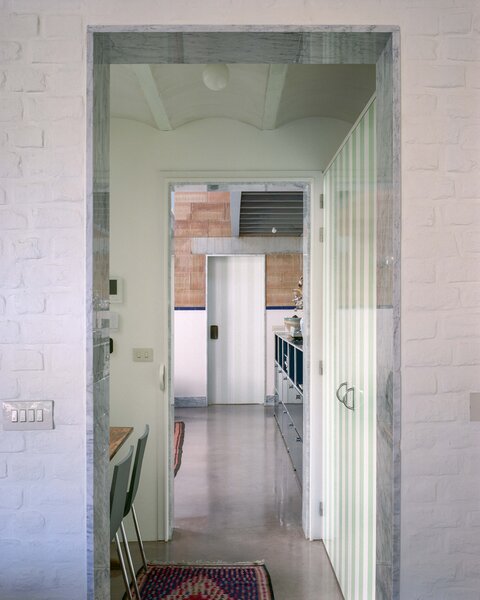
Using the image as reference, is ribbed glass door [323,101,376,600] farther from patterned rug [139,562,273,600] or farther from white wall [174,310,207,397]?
white wall [174,310,207,397]

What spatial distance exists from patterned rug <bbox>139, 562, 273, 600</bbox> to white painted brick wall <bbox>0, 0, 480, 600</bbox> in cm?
134

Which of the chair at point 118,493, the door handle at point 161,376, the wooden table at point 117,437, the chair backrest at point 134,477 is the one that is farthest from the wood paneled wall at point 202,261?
the chair at point 118,493

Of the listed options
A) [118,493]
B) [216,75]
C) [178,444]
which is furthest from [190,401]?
[216,75]

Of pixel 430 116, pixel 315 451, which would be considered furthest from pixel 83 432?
pixel 315 451

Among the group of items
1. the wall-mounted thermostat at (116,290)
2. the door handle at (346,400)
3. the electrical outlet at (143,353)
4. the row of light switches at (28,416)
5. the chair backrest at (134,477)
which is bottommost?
the chair backrest at (134,477)

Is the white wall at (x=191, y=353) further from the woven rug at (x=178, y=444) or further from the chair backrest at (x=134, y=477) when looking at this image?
the chair backrest at (x=134, y=477)

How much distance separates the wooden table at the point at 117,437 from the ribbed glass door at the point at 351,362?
1120 mm

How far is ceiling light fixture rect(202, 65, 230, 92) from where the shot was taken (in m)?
2.58

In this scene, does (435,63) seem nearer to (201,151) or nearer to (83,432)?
(83,432)

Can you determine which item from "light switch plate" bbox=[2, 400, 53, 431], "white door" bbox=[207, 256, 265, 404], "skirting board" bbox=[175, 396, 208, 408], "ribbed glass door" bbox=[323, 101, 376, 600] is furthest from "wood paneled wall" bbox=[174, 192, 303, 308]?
"light switch plate" bbox=[2, 400, 53, 431]

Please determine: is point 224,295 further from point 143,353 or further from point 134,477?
point 134,477

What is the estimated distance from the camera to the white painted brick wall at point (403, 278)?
171 centimetres

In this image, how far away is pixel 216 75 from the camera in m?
2.58

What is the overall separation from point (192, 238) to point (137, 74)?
5.30m
